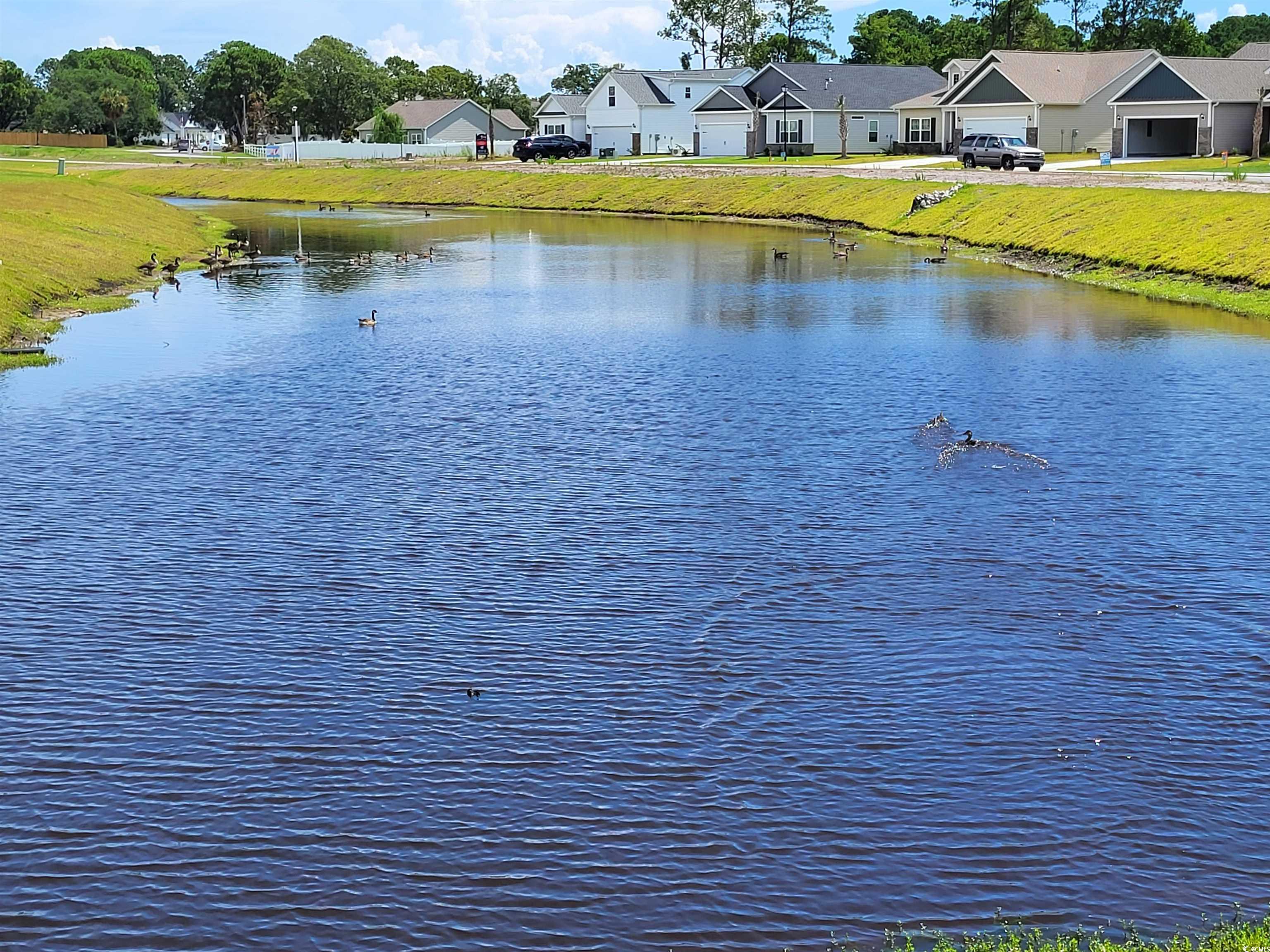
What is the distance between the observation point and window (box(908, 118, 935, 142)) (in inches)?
4653

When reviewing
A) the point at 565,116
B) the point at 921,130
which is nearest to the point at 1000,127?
the point at 921,130

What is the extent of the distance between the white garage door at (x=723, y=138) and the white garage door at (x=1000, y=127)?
24.4m

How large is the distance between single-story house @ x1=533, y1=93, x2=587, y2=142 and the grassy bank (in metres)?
32.4

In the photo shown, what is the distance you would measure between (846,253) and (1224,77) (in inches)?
1811

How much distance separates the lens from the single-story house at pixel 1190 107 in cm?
9281

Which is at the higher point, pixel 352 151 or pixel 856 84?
pixel 856 84

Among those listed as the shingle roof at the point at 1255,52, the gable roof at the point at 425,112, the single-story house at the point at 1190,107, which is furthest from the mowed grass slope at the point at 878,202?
the gable roof at the point at 425,112

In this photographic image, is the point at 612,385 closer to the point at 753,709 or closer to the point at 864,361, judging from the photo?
the point at 864,361

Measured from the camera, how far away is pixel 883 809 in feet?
43.3

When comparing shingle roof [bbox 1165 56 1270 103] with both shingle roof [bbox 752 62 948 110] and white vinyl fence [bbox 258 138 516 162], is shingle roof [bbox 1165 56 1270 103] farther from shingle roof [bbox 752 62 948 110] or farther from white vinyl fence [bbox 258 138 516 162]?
white vinyl fence [bbox 258 138 516 162]

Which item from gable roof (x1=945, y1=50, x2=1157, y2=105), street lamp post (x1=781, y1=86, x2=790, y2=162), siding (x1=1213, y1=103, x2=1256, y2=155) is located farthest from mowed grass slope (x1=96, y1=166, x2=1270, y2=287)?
siding (x1=1213, y1=103, x2=1256, y2=155)

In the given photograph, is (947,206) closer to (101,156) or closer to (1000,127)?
(1000,127)

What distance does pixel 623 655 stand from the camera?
16.9m

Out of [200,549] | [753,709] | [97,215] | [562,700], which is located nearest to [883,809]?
[753,709]
